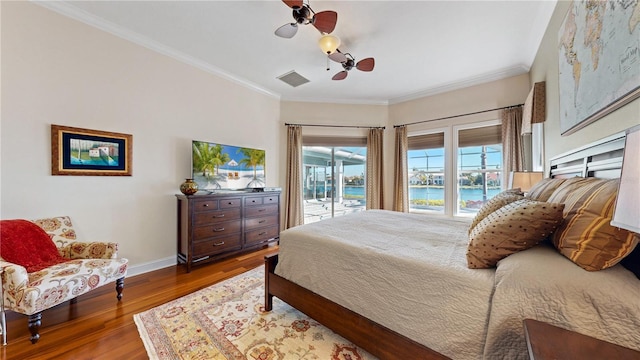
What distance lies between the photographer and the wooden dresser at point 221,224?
2869 mm

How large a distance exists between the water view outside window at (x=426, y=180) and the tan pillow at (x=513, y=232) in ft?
11.0

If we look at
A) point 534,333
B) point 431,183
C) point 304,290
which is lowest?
point 304,290

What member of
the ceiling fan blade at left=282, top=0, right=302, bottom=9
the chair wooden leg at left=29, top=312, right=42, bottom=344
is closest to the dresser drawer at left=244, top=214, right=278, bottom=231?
the chair wooden leg at left=29, top=312, right=42, bottom=344

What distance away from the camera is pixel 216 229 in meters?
3.08

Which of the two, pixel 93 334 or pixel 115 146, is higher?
pixel 115 146

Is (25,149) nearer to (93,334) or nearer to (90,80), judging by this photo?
(90,80)

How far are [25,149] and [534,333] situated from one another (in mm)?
3702

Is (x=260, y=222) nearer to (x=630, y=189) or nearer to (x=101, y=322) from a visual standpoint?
(x=101, y=322)

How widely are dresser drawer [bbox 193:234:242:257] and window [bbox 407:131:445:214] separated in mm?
3288

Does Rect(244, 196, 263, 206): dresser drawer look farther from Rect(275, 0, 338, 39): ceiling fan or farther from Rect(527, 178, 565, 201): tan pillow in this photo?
Rect(527, 178, 565, 201): tan pillow

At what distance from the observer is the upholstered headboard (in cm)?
119

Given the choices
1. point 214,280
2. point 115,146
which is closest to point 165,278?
point 214,280

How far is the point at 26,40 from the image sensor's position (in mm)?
2082

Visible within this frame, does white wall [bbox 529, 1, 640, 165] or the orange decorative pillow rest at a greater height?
white wall [bbox 529, 1, 640, 165]
